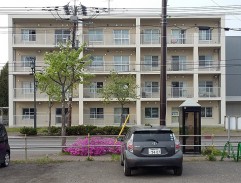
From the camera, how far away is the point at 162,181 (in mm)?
11773

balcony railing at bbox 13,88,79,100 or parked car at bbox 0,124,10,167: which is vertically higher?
balcony railing at bbox 13,88,79,100

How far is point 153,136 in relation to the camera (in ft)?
41.7

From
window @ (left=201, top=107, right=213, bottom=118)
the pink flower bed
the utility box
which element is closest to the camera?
the utility box

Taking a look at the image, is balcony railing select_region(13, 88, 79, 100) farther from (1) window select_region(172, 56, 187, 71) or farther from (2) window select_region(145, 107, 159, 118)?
(1) window select_region(172, 56, 187, 71)

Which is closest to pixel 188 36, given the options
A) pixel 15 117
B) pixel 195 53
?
pixel 195 53

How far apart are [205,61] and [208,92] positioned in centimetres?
354

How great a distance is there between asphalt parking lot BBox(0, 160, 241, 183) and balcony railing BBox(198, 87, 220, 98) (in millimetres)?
33632

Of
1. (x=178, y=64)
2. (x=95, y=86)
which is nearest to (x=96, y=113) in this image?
(x=95, y=86)

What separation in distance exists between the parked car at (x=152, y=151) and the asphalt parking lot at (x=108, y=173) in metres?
0.39

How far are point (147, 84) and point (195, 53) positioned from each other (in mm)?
6440

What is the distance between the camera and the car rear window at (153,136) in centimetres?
1265

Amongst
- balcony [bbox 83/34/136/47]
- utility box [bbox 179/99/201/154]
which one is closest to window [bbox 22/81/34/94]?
balcony [bbox 83/34/136/47]

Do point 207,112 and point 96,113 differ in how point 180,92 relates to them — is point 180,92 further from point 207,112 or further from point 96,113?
point 96,113

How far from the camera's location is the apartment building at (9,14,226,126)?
161 ft
